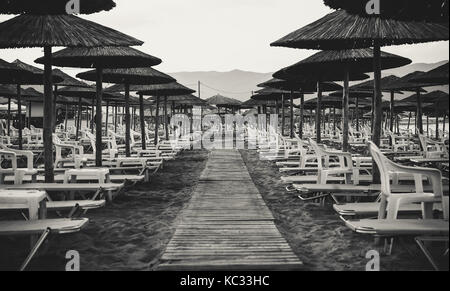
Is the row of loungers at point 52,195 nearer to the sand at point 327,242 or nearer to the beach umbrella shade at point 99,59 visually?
the beach umbrella shade at point 99,59

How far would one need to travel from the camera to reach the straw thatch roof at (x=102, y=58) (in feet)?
22.6

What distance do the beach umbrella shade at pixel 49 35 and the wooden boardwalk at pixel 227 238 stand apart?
2166 mm

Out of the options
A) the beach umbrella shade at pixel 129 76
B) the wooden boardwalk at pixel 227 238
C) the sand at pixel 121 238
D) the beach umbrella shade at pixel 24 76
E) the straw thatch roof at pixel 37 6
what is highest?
the straw thatch roof at pixel 37 6

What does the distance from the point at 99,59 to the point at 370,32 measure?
4.10 m

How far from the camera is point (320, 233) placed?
4.84m

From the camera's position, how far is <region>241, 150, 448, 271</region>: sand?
12.2 feet

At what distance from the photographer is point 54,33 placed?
530 cm

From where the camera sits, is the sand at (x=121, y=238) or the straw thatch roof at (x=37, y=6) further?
the straw thatch roof at (x=37, y=6)

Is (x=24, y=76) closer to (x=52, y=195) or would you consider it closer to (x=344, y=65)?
(x=52, y=195)

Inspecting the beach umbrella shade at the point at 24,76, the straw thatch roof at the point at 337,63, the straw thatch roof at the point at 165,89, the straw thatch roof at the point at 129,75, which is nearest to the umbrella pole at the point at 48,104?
the straw thatch roof at the point at 129,75

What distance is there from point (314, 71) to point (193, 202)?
389cm

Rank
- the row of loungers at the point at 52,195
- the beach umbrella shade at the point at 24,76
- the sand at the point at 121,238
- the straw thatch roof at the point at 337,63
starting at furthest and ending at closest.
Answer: the beach umbrella shade at the point at 24,76 < the straw thatch roof at the point at 337,63 < the sand at the point at 121,238 < the row of loungers at the point at 52,195

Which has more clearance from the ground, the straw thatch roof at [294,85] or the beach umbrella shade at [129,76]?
the straw thatch roof at [294,85]
